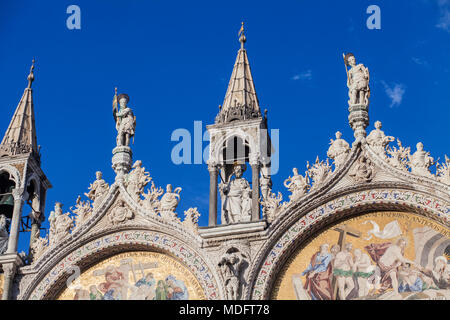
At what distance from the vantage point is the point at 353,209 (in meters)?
19.6

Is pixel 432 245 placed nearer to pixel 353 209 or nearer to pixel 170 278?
pixel 353 209

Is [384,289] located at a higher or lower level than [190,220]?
lower

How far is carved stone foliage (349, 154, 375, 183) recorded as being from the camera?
64.7 feet

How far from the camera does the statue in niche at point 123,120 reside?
21.9 m

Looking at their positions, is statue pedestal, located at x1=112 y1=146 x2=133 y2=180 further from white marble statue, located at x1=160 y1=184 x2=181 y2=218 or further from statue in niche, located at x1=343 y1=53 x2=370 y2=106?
statue in niche, located at x1=343 y1=53 x2=370 y2=106

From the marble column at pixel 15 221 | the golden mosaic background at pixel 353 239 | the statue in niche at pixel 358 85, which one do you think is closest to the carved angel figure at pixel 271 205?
the golden mosaic background at pixel 353 239

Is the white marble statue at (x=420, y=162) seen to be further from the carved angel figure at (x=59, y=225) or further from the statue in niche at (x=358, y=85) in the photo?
the carved angel figure at (x=59, y=225)

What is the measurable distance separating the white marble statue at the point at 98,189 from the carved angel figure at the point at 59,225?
562mm

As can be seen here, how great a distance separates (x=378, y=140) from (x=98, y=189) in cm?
516

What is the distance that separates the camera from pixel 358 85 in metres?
20.8

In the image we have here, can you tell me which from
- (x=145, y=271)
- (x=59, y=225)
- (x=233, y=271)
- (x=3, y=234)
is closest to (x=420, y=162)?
(x=233, y=271)

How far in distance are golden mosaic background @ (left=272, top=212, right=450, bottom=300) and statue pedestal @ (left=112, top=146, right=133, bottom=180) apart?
3.77 meters
